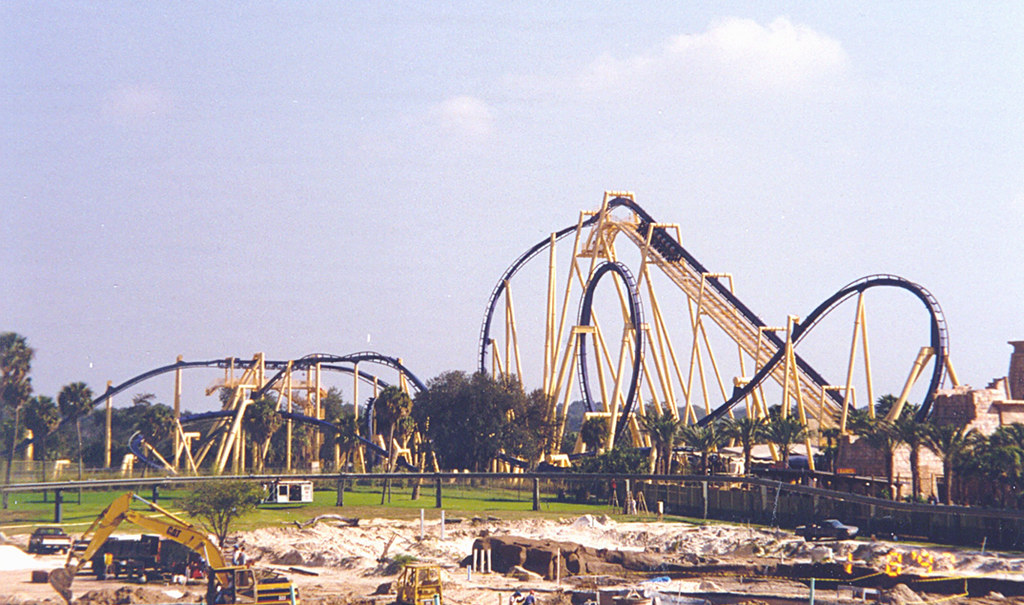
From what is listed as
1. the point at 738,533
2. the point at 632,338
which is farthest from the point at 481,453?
the point at 738,533

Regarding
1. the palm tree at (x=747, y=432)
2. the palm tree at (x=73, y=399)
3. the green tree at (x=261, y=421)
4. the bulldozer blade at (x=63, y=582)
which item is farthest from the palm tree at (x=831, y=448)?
the palm tree at (x=73, y=399)

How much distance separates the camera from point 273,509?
44875 millimetres

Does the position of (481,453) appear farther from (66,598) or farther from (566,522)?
(66,598)

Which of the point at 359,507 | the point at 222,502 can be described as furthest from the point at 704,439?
the point at 222,502

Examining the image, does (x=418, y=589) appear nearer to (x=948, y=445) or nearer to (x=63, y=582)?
(x=63, y=582)

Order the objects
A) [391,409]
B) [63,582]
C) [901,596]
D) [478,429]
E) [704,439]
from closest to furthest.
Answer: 1. [63,582]
2. [901,596]
3. [704,439]
4. [391,409]
5. [478,429]

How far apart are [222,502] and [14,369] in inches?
1328

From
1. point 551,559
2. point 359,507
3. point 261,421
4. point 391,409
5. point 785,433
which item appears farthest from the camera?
point 261,421

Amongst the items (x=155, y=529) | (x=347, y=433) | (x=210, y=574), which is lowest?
(x=210, y=574)

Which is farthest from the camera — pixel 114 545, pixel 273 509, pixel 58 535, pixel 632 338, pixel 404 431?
pixel 404 431

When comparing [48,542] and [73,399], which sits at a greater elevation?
[73,399]

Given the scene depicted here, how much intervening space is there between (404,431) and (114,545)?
36.1 metres

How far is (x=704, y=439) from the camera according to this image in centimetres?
4969

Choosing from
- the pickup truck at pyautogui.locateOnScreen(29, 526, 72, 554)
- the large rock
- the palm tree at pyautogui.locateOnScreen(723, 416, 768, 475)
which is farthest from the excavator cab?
the palm tree at pyautogui.locateOnScreen(723, 416, 768, 475)
